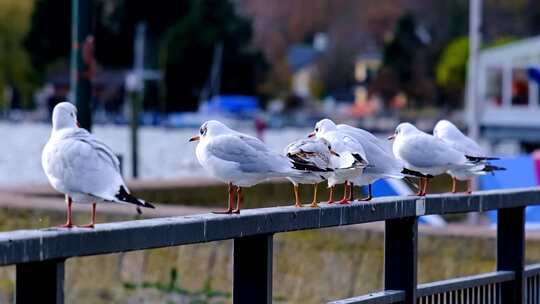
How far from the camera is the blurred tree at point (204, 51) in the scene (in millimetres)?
126875

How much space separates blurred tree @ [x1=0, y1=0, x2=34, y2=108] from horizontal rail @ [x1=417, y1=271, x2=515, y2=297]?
388 ft

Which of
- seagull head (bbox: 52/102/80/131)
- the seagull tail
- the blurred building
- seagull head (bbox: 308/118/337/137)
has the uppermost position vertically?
seagull head (bbox: 52/102/80/131)

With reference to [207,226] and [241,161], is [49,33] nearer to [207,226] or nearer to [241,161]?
[241,161]

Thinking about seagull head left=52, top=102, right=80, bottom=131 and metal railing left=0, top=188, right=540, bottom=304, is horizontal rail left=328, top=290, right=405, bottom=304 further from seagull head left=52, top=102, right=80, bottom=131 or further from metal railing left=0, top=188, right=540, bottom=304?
seagull head left=52, top=102, right=80, bottom=131

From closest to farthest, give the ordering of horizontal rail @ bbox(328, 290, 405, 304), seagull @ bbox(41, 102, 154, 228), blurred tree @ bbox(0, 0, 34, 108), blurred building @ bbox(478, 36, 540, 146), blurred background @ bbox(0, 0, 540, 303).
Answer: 1. seagull @ bbox(41, 102, 154, 228)
2. horizontal rail @ bbox(328, 290, 405, 304)
3. blurred building @ bbox(478, 36, 540, 146)
4. blurred background @ bbox(0, 0, 540, 303)
5. blurred tree @ bbox(0, 0, 34, 108)

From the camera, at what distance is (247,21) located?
13238 cm

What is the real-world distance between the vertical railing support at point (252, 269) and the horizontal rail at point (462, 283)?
1305 millimetres

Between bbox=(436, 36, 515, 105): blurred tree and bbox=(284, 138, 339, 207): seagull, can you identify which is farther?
bbox=(436, 36, 515, 105): blurred tree

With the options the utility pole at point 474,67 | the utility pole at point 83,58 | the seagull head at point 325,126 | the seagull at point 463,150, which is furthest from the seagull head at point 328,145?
the utility pole at point 474,67

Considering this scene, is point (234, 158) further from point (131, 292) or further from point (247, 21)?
point (247, 21)

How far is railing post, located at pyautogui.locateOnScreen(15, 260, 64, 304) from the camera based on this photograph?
5.02 m

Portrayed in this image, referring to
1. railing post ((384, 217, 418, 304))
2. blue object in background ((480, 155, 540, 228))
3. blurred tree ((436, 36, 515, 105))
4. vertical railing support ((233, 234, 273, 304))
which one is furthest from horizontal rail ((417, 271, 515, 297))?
blurred tree ((436, 36, 515, 105))

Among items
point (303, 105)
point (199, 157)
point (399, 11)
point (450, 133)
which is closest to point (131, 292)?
point (450, 133)

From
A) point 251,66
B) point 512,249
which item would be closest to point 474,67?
point 512,249
